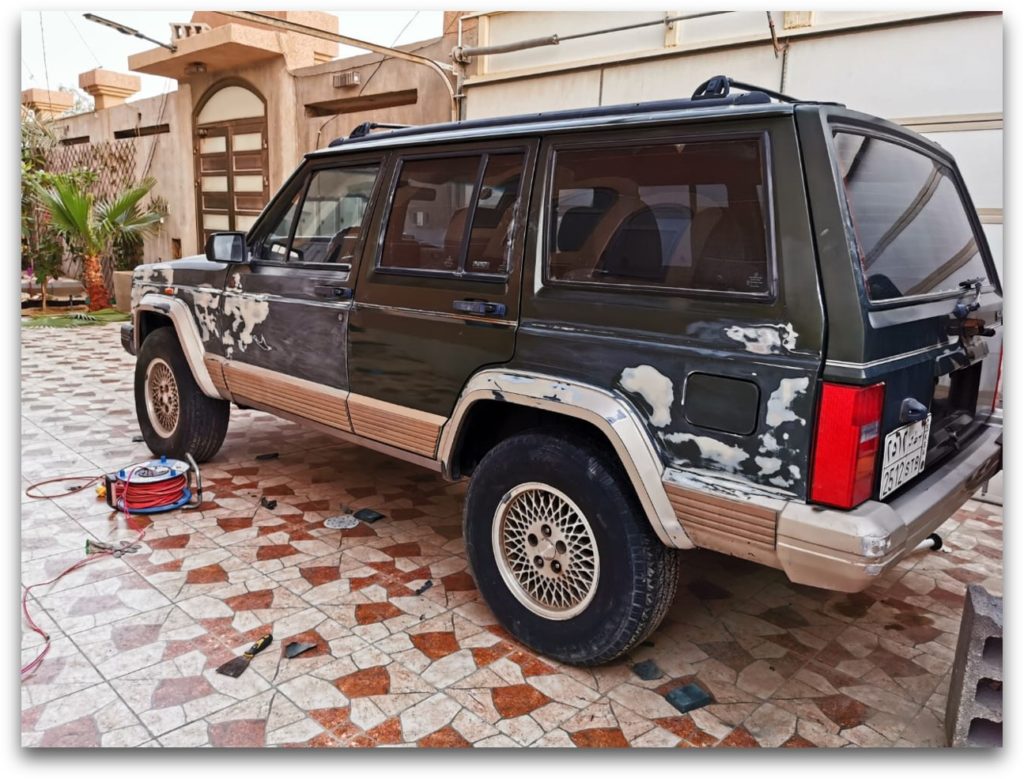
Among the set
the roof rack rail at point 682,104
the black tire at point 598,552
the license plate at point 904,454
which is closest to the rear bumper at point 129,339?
the roof rack rail at point 682,104

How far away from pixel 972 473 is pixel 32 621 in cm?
363

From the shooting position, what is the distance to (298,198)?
3922mm

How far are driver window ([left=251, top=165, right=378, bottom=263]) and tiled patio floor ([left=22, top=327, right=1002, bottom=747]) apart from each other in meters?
1.43

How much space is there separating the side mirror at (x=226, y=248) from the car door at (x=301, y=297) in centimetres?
7

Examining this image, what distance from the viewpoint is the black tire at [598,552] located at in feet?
8.21

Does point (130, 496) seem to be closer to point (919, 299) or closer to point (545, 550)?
point (545, 550)

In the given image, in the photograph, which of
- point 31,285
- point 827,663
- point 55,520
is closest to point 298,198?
point 55,520

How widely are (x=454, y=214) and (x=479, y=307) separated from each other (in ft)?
1.62

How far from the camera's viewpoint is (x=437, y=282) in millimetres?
3102

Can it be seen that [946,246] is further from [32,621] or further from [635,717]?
[32,621]

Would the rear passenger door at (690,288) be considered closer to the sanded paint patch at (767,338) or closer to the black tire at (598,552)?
the sanded paint patch at (767,338)

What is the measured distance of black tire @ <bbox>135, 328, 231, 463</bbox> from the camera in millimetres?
4590

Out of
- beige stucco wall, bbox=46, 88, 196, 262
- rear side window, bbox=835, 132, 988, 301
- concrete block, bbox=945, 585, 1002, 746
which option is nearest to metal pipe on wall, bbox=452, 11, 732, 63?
rear side window, bbox=835, 132, 988, 301

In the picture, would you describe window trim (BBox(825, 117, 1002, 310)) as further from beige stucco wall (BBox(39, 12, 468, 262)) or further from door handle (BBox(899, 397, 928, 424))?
beige stucco wall (BBox(39, 12, 468, 262))
